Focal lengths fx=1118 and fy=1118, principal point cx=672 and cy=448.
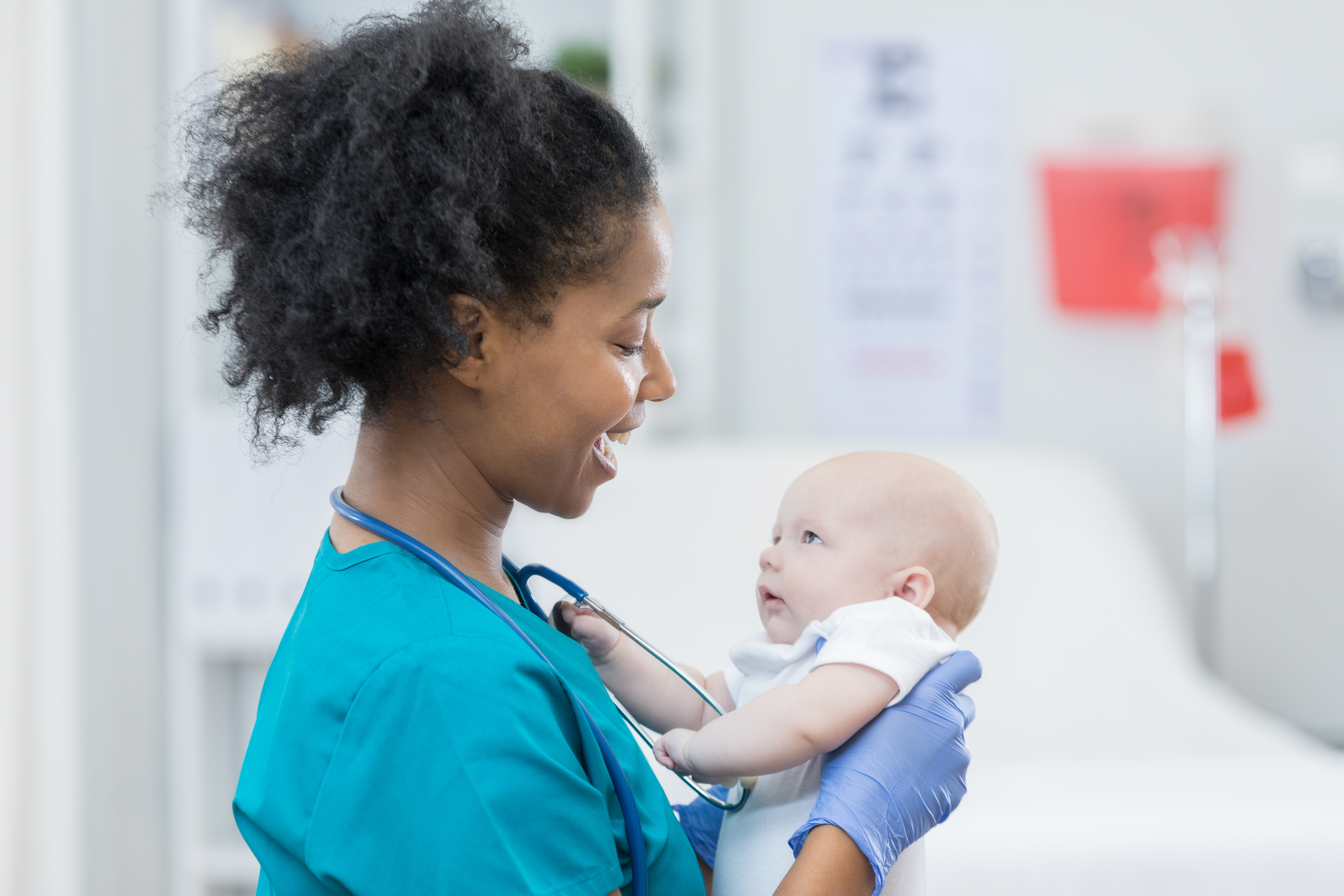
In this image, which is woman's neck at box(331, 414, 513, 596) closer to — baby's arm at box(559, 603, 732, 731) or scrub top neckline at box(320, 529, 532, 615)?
scrub top neckline at box(320, 529, 532, 615)

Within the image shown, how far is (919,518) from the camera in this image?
884 mm

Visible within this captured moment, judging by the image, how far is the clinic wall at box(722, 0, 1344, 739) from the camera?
2467 millimetres

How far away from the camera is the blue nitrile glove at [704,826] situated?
929 mm

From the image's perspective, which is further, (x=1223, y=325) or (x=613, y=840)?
(x=1223, y=325)

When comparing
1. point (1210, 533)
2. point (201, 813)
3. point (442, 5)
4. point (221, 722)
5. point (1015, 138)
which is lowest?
point (201, 813)

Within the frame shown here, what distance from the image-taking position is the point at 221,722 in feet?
7.23

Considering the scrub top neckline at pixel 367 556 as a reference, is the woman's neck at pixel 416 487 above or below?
above

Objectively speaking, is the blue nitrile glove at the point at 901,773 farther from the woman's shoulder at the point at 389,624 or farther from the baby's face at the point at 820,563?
the woman's shoulder at the point at 389,624

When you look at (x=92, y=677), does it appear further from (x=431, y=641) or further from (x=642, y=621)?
(x=431, y=641)

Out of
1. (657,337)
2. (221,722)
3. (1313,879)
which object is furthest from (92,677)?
(1313,879)

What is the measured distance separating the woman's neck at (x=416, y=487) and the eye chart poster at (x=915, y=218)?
75.2 inches

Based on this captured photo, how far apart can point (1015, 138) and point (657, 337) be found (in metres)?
1.98

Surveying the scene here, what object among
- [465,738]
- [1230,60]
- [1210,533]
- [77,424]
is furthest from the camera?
[1230,60]

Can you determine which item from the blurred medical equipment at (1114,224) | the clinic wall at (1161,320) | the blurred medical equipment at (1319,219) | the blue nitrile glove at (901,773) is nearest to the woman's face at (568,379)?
the blue nitrile glove at (901,773)
